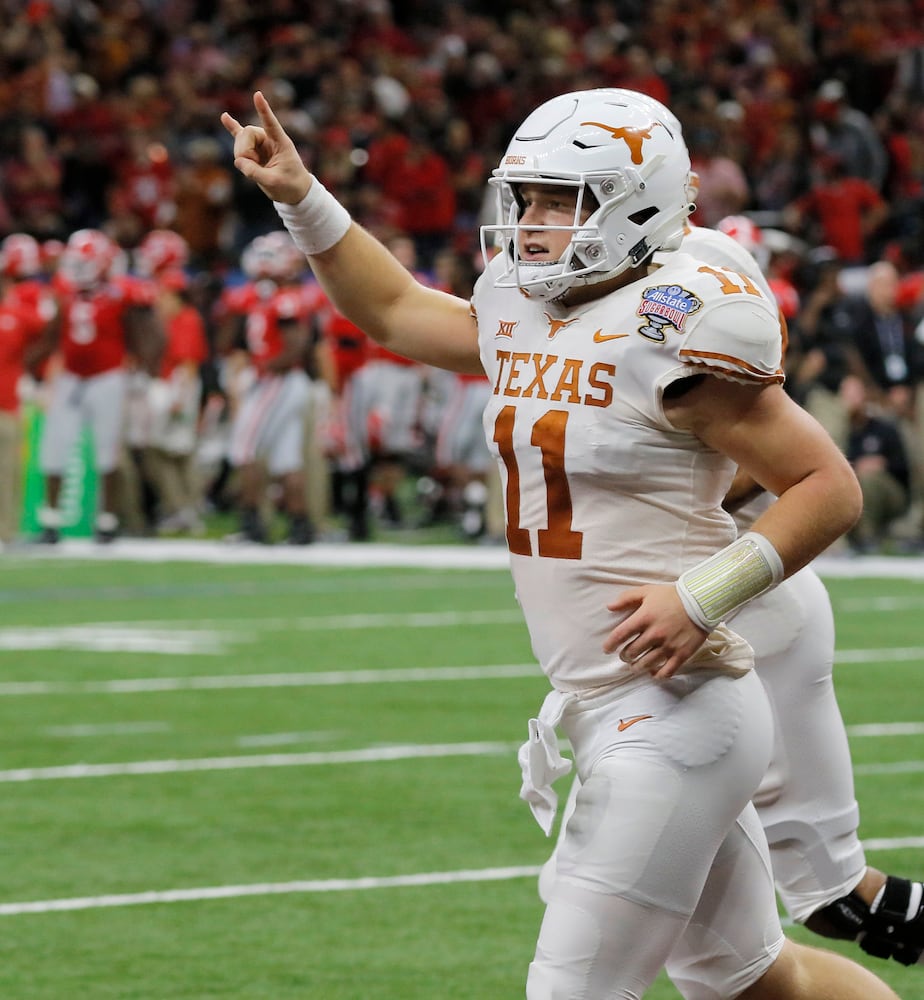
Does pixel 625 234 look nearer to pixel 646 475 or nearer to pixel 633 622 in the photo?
pixel 646 475

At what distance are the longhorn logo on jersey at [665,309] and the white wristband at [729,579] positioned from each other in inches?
13.8

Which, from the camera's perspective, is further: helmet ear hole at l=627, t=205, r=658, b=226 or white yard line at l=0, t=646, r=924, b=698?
white yard line at l=0, t=646, r=924, b=698

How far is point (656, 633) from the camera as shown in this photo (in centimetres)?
347

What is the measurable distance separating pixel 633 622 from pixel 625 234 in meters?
0.66

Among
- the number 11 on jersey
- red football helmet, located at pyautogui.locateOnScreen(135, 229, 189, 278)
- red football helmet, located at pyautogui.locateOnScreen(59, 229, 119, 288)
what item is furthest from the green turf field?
red football helmet, located at pyautogui.locateOnScreen(135, 229, 189, 278)

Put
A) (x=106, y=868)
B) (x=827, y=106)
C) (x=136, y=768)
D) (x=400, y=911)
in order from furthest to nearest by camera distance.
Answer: (x=827, y=106), (x=136, y=768), (x=106, y=868), (x=400, y=911)

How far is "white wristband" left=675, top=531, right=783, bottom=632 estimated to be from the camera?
3.48m

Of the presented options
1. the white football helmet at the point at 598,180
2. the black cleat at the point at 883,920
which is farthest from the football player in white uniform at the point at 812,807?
the white football helmet at the point at 598,180

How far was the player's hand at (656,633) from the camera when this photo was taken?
3469 millimetres

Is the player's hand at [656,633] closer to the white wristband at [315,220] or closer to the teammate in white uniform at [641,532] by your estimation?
the teammate in white uniform at [641,532]

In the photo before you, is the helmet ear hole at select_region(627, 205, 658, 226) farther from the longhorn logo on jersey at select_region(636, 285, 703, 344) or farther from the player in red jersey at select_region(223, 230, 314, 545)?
the player in red jersey at select_region(223, 230, 314, 545)

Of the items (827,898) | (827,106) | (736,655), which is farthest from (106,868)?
(827,106)

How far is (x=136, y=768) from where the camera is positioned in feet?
24.9

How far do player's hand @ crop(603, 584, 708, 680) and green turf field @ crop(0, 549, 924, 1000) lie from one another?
1.67 m
